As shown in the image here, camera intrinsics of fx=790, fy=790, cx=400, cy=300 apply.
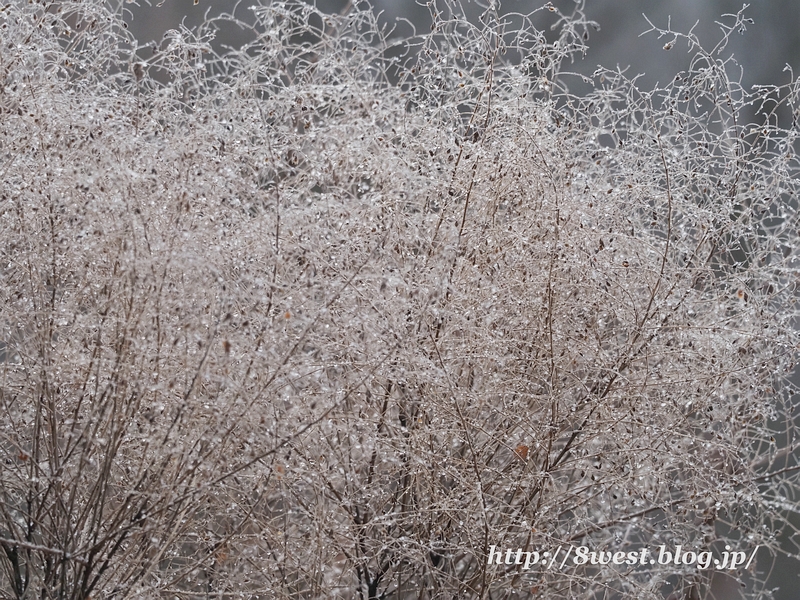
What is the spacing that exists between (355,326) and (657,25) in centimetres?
303

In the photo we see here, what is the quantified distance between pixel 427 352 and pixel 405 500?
0.36 m

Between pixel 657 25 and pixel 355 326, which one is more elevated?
pixel 657 25

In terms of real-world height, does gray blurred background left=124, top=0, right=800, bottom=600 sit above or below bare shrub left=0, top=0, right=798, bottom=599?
above

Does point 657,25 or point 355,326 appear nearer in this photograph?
point 355,326

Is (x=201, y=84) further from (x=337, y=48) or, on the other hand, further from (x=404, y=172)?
(x=404, y=172)

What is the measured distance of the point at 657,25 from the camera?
3867mm

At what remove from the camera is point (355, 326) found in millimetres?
1532

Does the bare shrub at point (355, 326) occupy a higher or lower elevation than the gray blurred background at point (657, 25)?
lower

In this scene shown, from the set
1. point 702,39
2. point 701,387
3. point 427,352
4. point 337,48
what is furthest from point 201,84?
point 702,39

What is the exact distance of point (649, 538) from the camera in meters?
1.84

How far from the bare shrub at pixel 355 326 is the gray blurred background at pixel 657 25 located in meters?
1.83

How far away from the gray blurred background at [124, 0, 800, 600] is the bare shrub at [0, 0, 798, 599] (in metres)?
1.83

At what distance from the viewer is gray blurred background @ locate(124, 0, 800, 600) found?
3.59 metres

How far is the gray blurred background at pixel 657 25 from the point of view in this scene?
11.8ft
